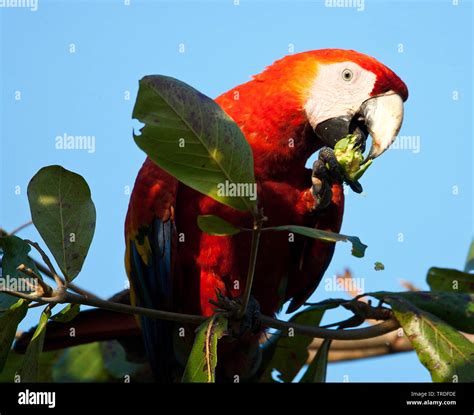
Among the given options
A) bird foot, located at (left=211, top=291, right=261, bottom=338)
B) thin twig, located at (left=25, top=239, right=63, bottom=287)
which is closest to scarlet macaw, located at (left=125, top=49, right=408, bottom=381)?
bird foot, located at (left=211, top=291, right=261, bottom=338)

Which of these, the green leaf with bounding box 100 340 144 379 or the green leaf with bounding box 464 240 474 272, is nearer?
the green leaf with bounding box 464 240 474 272

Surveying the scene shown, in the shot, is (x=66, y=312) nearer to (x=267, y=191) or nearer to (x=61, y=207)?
(x=61, y=207)

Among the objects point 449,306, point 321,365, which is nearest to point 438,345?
point 449,306

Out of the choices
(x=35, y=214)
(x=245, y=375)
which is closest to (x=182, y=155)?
(x=35, y=214)

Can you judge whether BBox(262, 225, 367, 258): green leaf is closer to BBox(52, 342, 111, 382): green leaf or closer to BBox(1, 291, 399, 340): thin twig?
BBox(1, 291, 399, 340): thin twig

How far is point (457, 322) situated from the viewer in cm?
232

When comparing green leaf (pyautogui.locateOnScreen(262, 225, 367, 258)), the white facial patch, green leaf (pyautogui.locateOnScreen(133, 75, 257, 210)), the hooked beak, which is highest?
the white facial patch

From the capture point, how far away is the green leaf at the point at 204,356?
1.74 m

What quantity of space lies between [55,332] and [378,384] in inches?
51.7

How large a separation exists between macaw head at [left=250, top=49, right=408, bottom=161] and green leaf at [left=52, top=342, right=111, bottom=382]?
137 cm

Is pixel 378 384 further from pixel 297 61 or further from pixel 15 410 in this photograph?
pixel 297 61

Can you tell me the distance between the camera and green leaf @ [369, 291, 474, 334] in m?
2.32

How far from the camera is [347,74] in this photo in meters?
2.76

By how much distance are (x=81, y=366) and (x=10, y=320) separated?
1309mm
